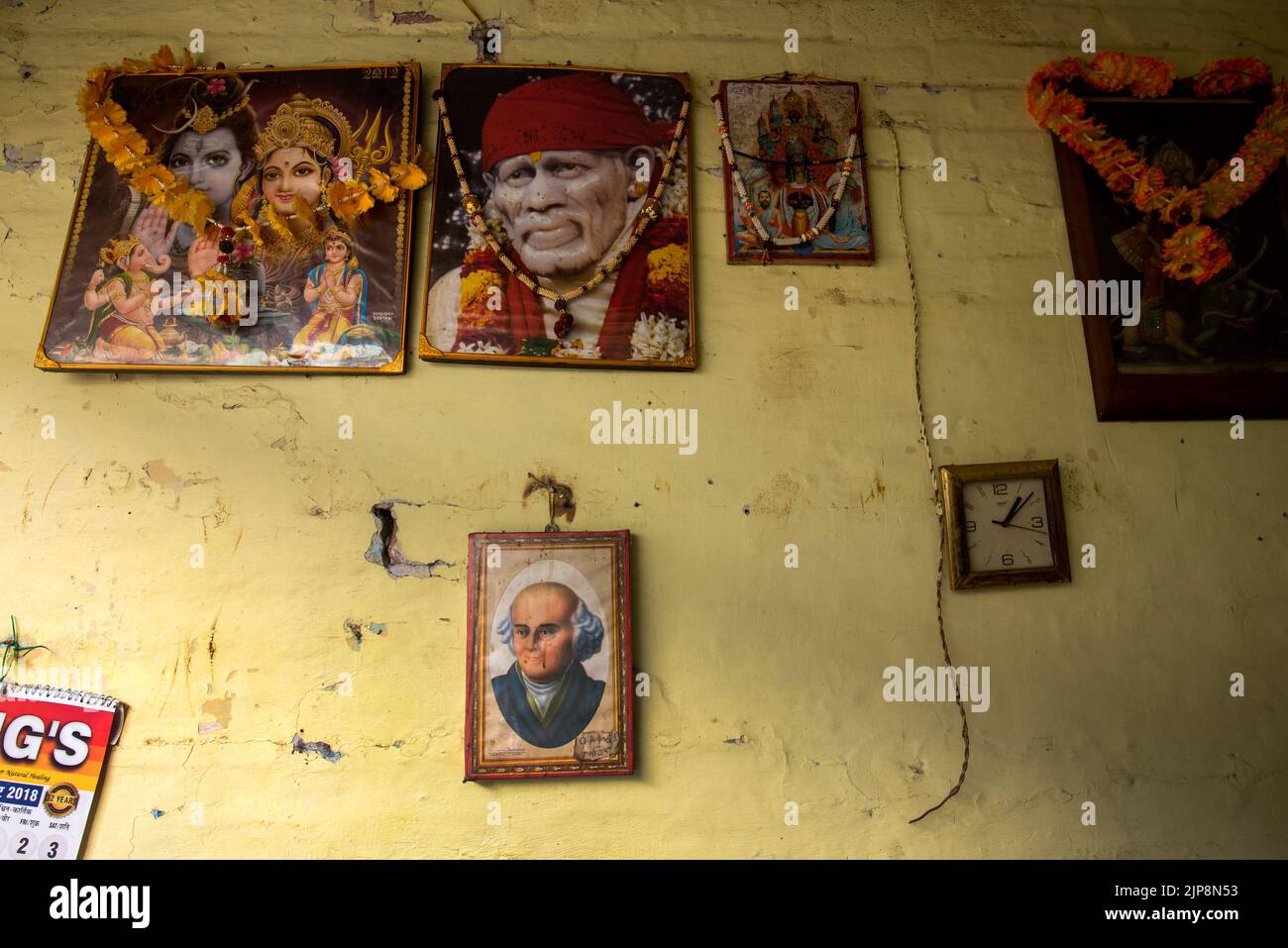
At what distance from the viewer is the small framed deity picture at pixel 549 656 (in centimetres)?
215

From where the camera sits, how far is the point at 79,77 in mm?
2535

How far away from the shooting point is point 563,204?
2465 mm

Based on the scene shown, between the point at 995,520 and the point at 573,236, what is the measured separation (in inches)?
58.7

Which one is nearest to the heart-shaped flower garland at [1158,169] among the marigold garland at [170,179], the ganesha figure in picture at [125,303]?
the marigold garland at [170,179]

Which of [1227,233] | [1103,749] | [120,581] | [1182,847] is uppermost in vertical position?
[1227,233]

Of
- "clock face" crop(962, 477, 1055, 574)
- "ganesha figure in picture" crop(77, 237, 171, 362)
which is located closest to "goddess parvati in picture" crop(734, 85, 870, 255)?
"clock face" crop(962, 477, 1055, 574)

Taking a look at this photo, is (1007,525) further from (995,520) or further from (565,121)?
(565,121)

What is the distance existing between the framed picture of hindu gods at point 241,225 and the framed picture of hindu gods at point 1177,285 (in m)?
2.07

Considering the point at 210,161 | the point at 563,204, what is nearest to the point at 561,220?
the point at 563,204

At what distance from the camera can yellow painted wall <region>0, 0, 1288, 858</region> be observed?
2158mm

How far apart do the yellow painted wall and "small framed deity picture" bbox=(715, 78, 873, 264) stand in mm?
72

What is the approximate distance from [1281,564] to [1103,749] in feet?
2.57
